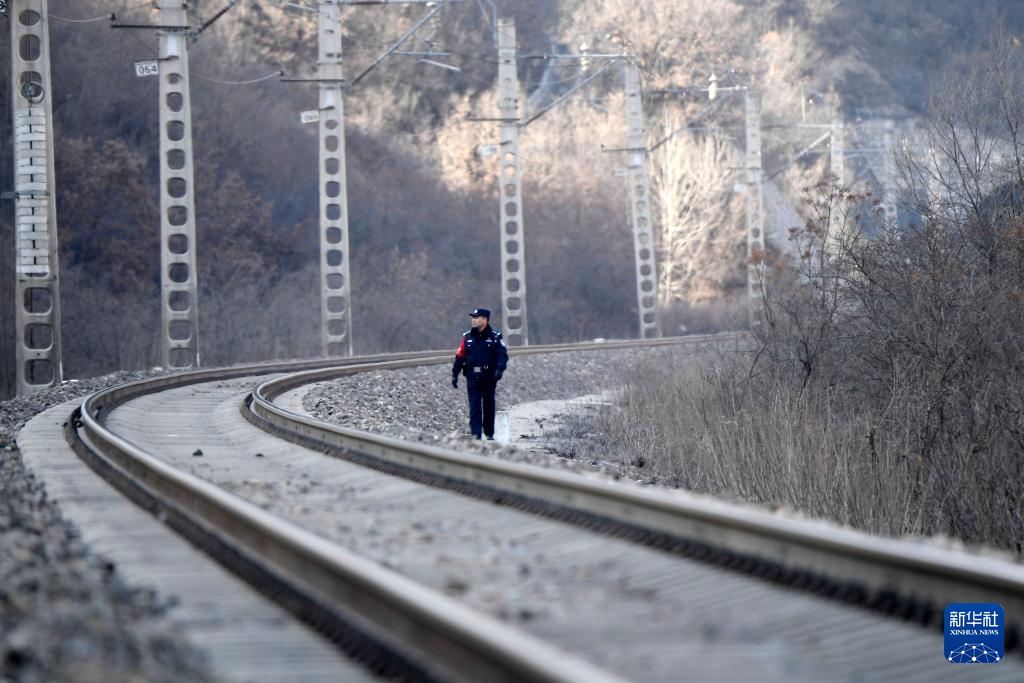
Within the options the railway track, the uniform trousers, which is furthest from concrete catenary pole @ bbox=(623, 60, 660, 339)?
the railway track

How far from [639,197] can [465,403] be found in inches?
1009

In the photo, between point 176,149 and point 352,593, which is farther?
point 176,149

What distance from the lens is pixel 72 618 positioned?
20.1 feet

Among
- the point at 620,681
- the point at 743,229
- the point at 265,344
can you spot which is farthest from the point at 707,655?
the point at 743,229

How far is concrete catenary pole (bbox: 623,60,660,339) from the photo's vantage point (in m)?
51.3

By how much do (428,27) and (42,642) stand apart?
7190cm

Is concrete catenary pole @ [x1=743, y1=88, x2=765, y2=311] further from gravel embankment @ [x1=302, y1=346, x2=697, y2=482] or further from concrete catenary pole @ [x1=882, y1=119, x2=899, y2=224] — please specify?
gravel embankment @ [x1=302, y1=346, x2=697, y2=482]

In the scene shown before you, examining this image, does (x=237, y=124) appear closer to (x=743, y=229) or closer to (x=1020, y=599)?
(x=743, y=229)

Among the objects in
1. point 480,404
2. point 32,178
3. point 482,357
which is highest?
point 32,178

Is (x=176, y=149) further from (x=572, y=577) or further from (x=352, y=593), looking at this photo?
(x=352, y=593)

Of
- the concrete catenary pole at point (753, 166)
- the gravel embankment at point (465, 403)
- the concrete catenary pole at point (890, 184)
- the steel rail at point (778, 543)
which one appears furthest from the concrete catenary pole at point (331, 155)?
the steel rail at point (778, 543)

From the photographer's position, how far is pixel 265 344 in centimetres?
4556

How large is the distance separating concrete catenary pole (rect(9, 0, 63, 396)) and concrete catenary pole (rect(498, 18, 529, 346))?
59.0ft

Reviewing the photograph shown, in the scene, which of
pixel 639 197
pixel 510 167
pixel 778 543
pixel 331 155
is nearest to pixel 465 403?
pixel 331 155
